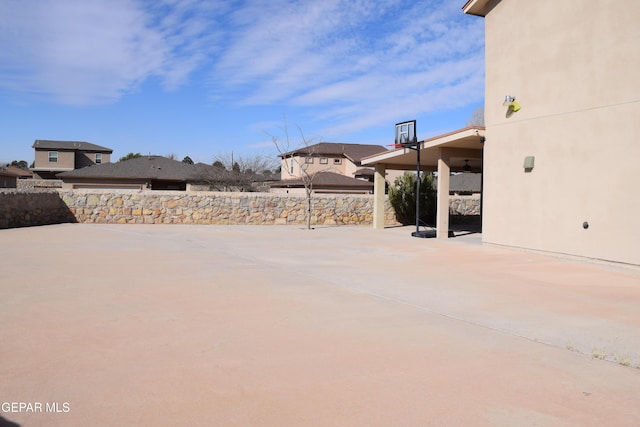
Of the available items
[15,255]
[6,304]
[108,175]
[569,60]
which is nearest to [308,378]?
[6,304]

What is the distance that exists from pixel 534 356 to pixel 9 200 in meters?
20.9

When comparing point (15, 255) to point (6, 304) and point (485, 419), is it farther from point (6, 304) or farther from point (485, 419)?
point (485, 419)

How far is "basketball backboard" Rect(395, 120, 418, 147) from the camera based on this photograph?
19.0m

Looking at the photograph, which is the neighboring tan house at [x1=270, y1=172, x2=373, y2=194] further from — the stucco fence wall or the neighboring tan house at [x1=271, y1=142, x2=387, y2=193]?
the stucco fence wall

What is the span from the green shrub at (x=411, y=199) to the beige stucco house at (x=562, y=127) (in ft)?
33.2

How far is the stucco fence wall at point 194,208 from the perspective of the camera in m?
24.0

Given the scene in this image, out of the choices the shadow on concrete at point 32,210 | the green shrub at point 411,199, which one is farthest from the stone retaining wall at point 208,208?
the green shrub at point 411,199

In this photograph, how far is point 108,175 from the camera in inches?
1576

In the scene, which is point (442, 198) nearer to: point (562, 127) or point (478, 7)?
point (562, 127)

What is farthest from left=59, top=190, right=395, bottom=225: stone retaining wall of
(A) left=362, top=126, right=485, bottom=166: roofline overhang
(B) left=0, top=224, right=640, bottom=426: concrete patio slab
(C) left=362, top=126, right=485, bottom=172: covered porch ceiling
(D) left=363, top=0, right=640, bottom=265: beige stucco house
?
(B) left=0, top=224, right=640, bottom=426: concrete patio slab

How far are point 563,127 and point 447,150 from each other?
5.77 metres

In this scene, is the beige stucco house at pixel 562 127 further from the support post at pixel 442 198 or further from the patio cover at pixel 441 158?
the support post at pixel 442 198

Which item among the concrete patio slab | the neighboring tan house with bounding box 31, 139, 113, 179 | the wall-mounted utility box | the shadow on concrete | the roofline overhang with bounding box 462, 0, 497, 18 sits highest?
the roofline overhang with bounding box 462, 0, 497, 18

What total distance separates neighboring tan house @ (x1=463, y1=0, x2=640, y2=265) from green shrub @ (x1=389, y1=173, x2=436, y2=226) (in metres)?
10.6
